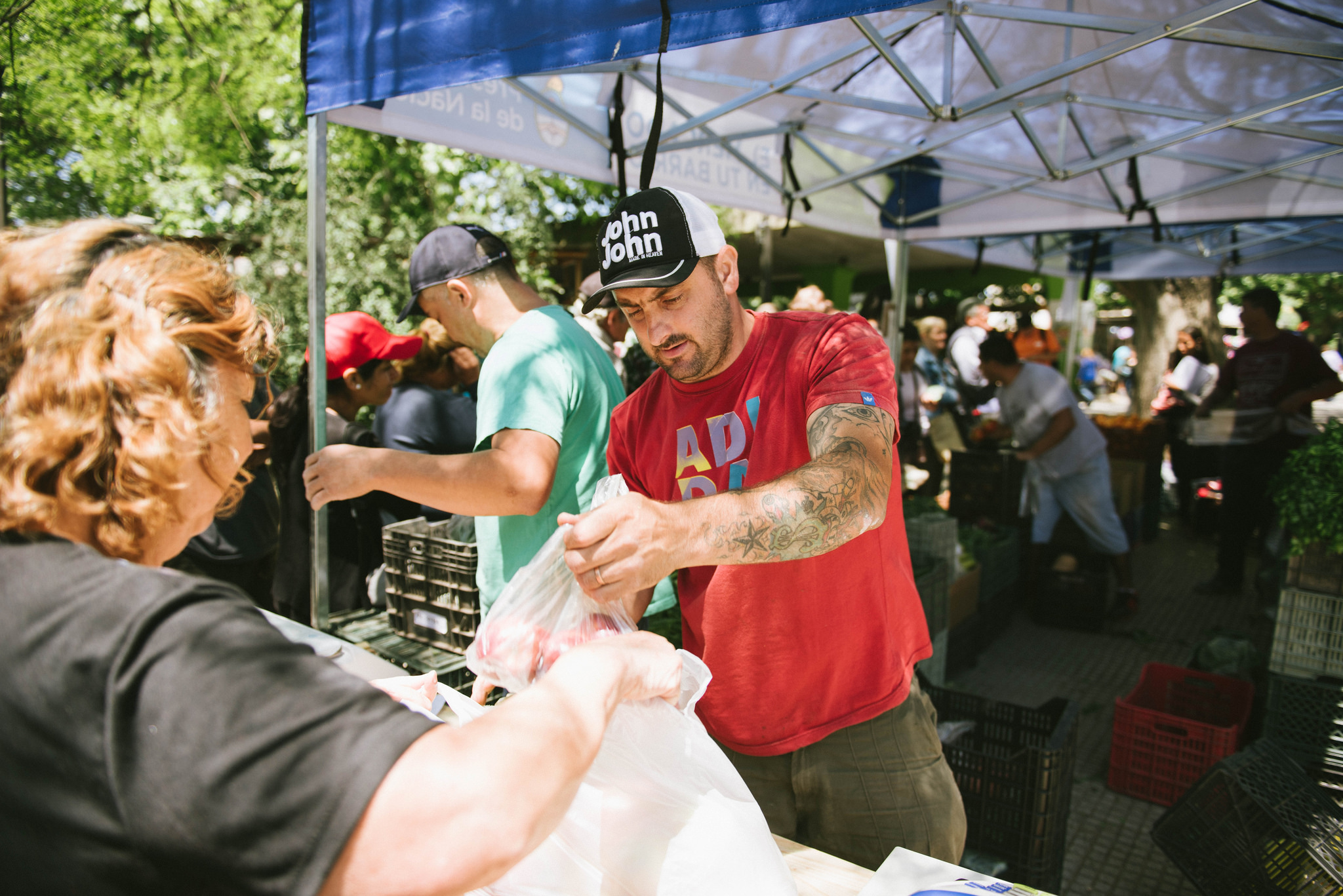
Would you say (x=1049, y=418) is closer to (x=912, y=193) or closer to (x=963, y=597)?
(x=963, y=597)

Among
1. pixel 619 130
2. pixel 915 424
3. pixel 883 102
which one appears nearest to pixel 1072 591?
pixel 915 424

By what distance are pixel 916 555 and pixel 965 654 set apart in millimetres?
1064

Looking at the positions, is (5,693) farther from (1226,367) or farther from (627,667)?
(1226,367)

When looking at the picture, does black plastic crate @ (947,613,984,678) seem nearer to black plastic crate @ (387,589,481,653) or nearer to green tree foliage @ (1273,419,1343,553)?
green tree foliage @ (1273,419,1343,553)

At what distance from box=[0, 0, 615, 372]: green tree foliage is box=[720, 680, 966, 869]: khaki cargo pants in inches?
134

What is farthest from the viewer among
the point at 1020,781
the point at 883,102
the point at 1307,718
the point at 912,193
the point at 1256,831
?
the point at 912,193

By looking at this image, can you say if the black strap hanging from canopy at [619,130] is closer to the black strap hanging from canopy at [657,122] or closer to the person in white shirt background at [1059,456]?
the black strap hanging from canopy at [657,122]

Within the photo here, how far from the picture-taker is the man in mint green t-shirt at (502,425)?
1.89 metres

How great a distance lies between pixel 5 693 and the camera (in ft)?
2.10

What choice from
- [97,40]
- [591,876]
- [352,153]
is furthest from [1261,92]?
[352,153]

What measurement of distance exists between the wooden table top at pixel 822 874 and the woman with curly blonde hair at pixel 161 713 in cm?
68

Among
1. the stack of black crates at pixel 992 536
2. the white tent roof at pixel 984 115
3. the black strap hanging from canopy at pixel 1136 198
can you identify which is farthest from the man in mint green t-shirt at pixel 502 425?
the black strap hanging from canopy at pixel 1136 198

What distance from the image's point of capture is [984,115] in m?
4.03

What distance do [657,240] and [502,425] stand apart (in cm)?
66
